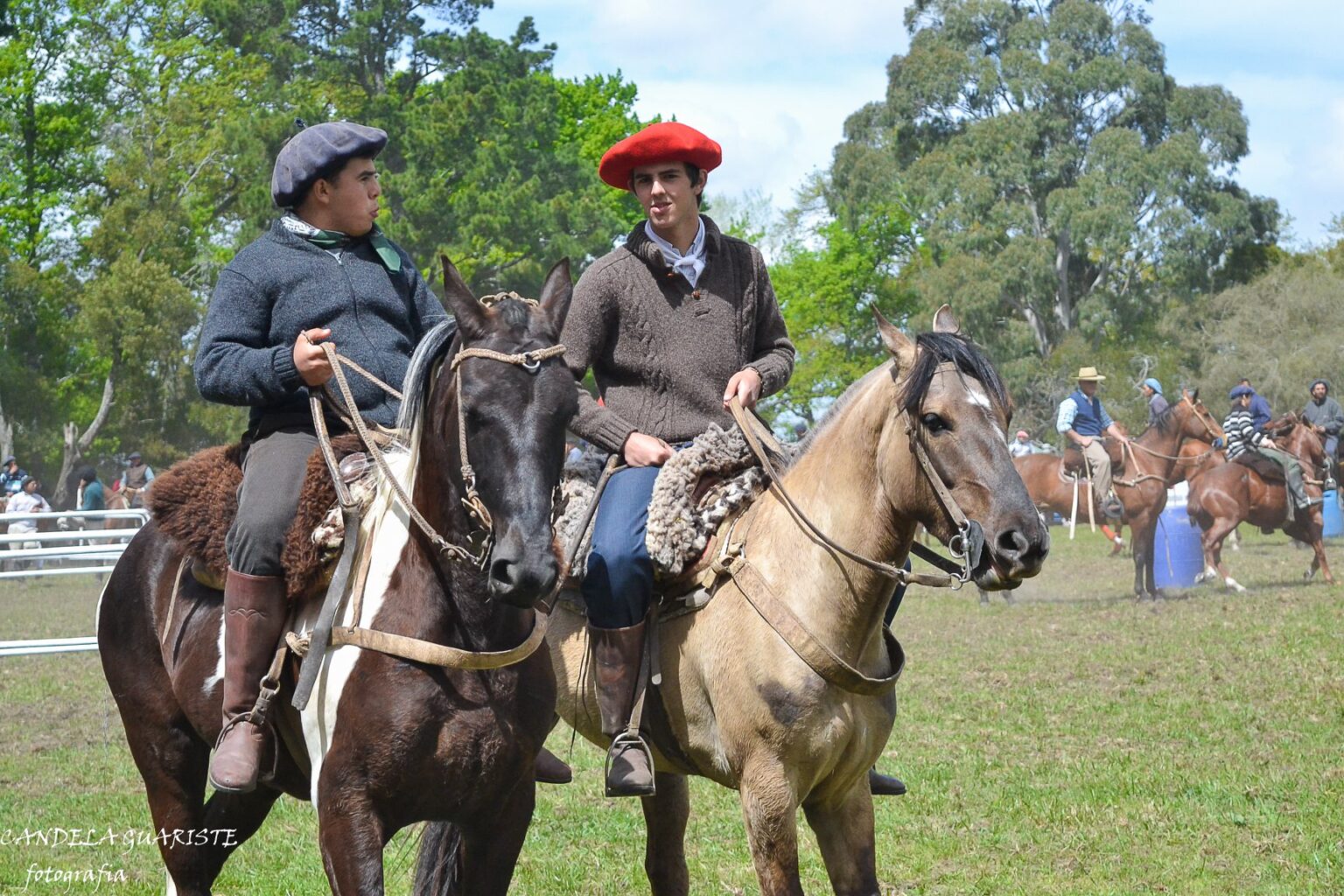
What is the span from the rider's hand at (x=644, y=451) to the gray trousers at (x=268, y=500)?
3.58 feet

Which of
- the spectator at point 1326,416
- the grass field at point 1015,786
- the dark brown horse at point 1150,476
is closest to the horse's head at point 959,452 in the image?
the grass field at point 1015,786

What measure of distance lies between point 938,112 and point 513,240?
21.2m

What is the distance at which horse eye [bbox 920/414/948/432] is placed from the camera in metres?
4.03

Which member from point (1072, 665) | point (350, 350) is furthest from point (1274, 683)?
point (350, 350)

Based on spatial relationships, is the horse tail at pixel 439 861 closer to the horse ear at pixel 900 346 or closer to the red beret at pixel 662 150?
the horse ear at pixel 900 346

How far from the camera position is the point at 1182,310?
4631 cm

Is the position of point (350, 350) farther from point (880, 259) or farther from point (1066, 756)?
point (880, 259)

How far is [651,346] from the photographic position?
486 cm

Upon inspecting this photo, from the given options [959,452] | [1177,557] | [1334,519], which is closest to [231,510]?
[959,452]

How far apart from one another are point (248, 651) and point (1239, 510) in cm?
1664

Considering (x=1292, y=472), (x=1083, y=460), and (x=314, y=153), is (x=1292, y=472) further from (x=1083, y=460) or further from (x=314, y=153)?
(x=314, y=153)

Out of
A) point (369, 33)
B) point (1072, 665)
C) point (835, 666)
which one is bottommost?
point (1072, 665)

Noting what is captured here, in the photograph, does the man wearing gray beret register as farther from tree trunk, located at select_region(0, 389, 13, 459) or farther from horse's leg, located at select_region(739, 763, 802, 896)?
tree trunk, located at select_region(0, 389, 13, 459)

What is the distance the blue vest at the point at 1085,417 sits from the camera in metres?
18.7
